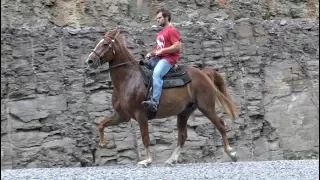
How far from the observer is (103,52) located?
11.4 meters

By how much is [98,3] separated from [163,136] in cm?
384

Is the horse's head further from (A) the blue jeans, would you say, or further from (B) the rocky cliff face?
(B) the rocky cliff face

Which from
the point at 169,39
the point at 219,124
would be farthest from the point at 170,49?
the point at 219,124

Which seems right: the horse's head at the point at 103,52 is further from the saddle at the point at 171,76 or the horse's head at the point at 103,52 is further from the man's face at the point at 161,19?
the man's face at the point at 161,19

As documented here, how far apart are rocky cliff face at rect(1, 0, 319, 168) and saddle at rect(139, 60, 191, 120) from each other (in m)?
4.12

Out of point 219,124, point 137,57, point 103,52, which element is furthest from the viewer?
point 137,57

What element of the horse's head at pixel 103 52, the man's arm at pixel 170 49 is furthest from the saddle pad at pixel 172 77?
the horse's head at pixel 103 52

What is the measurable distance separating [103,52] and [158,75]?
1061 mm

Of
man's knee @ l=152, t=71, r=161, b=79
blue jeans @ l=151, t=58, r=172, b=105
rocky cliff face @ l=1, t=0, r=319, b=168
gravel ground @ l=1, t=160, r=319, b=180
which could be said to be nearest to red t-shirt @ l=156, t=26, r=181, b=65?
blue jeans @ l=151, t=58, r=172, b=105

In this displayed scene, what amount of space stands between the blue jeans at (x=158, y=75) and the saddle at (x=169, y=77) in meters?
0.12

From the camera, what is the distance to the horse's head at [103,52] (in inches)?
442

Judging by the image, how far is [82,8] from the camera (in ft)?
53.6

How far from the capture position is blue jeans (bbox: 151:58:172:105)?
11.4 meters

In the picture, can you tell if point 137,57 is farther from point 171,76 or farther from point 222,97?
point 171,76
